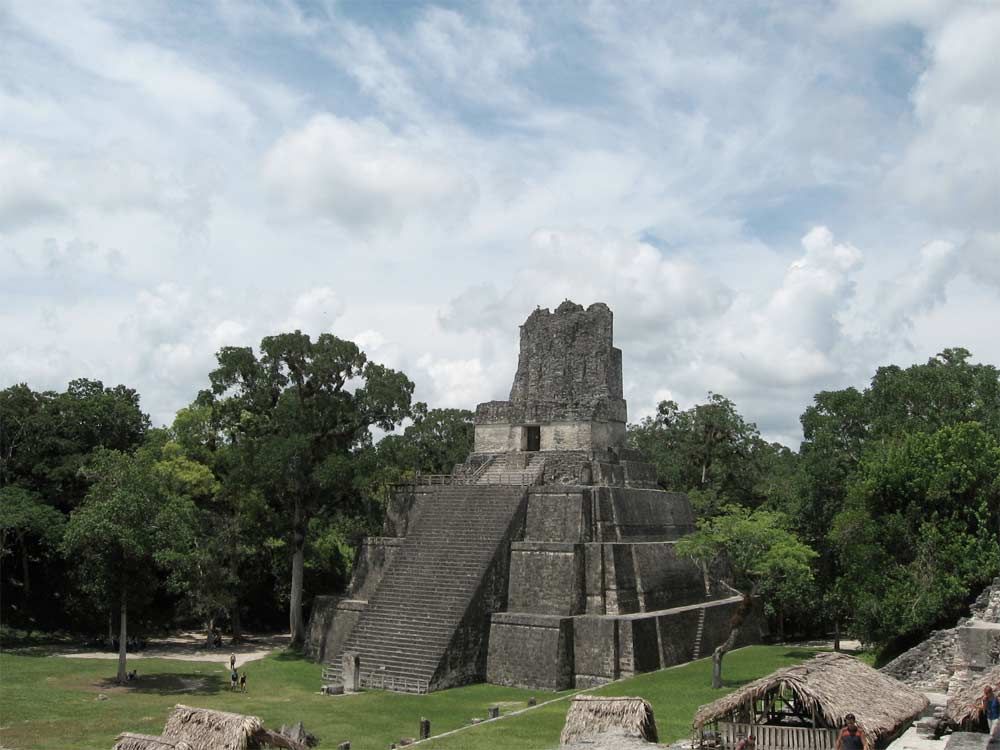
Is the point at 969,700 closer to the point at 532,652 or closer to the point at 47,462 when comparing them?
the point at 532,652

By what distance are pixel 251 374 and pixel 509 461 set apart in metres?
8.22

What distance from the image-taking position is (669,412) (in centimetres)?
3975

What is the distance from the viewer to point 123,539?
20.5 meters

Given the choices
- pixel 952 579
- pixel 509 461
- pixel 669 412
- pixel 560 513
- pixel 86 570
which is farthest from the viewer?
pixel 669 412

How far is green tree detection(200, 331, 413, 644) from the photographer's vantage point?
26797 millimetres

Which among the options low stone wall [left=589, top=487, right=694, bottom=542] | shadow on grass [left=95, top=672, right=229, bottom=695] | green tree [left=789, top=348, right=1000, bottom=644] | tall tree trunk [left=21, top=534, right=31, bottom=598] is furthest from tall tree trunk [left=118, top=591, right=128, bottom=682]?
green tree [left=789, top=348, right=1000, bottom=644]

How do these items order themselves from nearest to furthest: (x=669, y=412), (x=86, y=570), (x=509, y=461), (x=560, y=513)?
(x=86, y=570), (x=560, y=513), (x=509, y=461), (x=669, y=412)

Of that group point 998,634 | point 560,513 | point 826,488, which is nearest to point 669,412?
point 826,488

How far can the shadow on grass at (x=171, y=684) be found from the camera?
20.3 meters

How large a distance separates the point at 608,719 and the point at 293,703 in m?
8.48

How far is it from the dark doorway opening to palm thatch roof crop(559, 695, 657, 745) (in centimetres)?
1322

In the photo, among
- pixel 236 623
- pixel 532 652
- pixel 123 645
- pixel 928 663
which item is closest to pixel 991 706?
pixel 928 663

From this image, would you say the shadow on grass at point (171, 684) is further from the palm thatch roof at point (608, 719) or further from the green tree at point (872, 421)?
the green tree at point (872, 421)

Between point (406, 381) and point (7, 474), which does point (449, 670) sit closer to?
point (406, 381)
